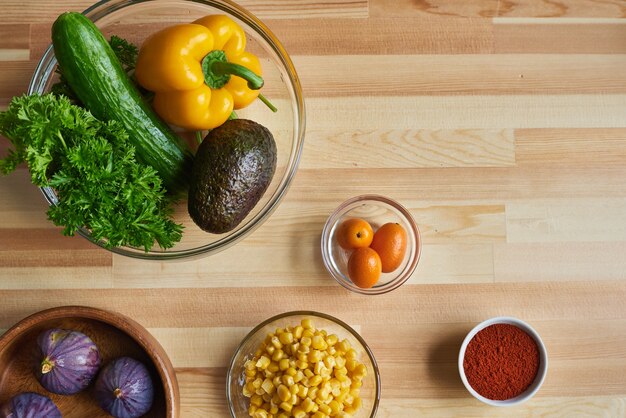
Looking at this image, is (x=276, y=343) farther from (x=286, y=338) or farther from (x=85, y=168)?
(x=85, y=168)

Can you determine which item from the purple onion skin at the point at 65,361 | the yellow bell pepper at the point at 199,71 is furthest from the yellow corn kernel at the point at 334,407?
the yellow bell pepper at the point at 199,71

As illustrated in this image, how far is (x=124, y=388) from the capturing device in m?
1.29

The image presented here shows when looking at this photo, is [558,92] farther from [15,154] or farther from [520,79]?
[15,154]

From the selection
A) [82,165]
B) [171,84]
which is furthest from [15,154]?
[171,84]

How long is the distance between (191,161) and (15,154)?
1.03ft

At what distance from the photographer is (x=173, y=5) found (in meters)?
1.36

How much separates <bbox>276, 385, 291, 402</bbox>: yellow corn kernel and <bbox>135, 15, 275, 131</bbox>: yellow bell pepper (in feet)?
1.78

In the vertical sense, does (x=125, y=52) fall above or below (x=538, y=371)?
above

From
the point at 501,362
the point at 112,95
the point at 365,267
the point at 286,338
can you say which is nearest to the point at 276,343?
the point at 286,338

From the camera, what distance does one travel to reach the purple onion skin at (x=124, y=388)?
50.8 inches

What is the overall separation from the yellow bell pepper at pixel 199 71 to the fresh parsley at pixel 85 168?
119 millimetres

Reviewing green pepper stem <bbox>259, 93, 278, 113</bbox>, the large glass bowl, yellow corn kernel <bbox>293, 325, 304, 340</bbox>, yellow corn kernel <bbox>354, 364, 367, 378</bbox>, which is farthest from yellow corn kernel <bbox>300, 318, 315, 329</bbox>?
green pepper stem <bbox>259, 93, 278, 113</bbox>

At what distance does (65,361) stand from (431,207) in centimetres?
83

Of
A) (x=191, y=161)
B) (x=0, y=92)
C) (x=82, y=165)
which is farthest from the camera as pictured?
A: (x=0, y=92)
